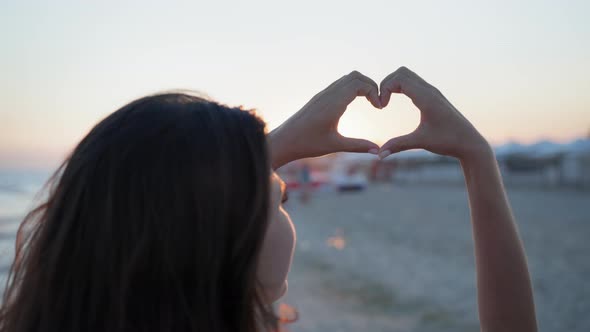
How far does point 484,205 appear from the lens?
1.21 metres

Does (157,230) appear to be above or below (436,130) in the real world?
below

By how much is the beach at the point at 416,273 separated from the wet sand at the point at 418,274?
0.04 feet

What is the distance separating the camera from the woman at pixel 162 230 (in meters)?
0.93

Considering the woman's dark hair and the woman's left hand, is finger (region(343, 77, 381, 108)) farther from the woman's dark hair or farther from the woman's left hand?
the woman's dark hair

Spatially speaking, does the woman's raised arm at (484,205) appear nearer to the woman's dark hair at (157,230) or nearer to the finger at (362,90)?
the finger at (362,90)

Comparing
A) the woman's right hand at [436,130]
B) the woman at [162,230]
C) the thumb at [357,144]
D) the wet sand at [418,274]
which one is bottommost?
the wet sand at [418,274]

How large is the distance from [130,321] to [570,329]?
217 inches

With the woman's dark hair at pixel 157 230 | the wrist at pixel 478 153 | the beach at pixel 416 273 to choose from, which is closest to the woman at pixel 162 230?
the woman's dark hair at pixel 157 230

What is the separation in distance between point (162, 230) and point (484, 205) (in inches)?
29.6

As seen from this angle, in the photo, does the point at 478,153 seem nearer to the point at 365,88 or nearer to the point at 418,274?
the point at 365,88

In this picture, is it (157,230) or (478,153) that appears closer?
(157,230)

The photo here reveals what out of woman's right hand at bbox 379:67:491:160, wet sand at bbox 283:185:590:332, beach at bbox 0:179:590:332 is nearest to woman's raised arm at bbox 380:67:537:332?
woman's right hand at bbox 379:67:491:160

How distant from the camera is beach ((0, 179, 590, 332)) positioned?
5859 millimetres

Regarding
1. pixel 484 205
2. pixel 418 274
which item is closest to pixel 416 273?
pixel 418 274
